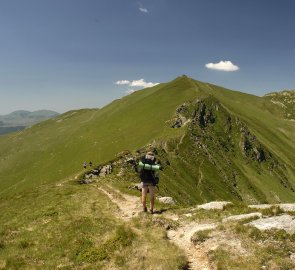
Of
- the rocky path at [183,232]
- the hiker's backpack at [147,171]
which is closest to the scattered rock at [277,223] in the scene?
the rocky path at [183,232]

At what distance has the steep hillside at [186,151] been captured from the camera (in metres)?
106

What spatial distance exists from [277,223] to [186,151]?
3648 inches

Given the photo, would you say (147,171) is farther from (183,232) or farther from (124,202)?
(124,202)

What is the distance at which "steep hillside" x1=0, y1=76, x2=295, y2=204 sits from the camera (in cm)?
10631

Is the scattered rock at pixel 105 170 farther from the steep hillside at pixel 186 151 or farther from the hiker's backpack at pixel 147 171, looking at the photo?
the hiker's backpack at pixel 147 171

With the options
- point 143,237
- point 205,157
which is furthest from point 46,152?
point 143,237

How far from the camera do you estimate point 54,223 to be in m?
25.4

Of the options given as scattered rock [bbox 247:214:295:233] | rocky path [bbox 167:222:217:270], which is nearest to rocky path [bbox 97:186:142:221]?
rocky path [bbox 167:222:217:270]

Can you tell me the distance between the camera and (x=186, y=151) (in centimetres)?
11131

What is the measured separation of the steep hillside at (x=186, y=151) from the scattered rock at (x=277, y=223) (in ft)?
178

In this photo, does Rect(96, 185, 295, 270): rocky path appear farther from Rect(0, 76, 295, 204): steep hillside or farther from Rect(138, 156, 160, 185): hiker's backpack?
Rect(0, 76, 295, 204): steep hillside

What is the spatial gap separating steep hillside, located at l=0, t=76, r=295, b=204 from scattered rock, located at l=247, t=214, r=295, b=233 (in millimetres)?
54269

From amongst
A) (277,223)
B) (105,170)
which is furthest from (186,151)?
(277,223)

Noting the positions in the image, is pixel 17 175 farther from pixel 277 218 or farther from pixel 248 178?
pixel 277 218
